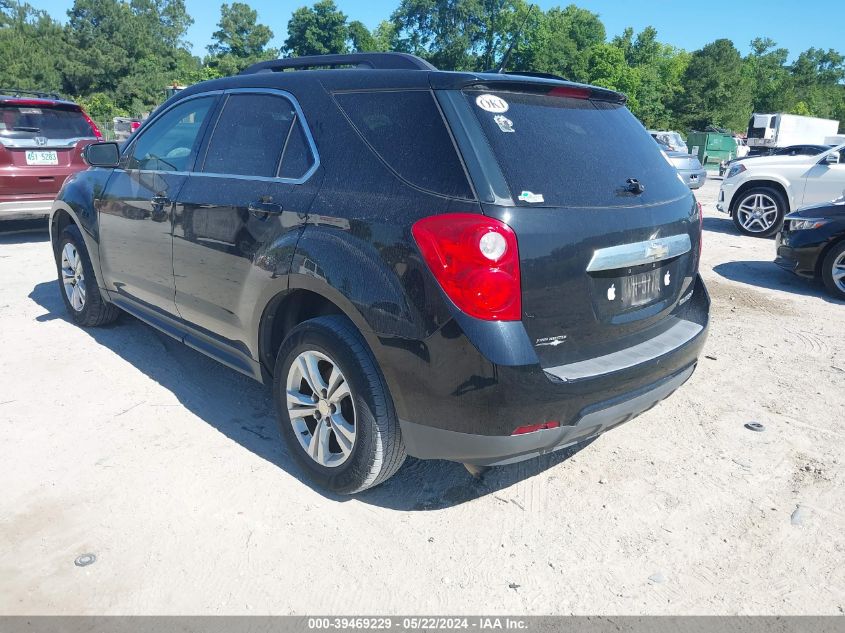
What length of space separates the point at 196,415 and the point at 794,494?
3.15 m

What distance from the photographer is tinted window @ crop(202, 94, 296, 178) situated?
3.20 metres

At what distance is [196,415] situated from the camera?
382 cm

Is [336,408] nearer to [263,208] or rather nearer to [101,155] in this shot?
[263,208]

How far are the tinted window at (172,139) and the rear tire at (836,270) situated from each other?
20.1 feet

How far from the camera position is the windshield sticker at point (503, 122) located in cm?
258

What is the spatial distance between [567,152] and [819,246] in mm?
5278

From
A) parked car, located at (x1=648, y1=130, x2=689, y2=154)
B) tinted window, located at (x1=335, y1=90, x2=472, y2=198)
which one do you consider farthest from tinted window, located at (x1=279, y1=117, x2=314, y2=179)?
parked car, located at (x1=648, y1=130, x2=689, y2=154)

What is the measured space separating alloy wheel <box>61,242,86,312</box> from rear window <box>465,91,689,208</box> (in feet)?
12.4

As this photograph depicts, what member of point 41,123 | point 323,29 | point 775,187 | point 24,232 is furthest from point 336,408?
point 323,29

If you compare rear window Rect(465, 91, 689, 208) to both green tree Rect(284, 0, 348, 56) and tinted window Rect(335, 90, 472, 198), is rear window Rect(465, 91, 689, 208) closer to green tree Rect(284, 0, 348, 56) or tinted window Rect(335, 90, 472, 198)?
tinted window Rect(335, 90, 472, 198)

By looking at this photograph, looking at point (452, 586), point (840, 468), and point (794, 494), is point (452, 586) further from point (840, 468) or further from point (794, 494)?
point (840, 468)

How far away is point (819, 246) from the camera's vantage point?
6707 millimetres

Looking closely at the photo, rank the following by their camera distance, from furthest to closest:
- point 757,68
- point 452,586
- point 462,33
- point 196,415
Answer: point 757,68, point 462,33, point 196,415, point 452,586

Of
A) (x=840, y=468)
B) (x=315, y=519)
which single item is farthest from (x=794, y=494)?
(x=315, y=519)
